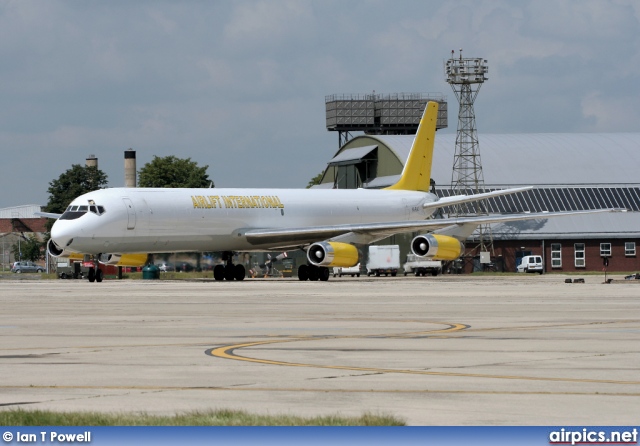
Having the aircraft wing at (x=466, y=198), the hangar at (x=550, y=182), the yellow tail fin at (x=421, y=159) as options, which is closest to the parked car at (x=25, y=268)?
the hangar at (x=550, y=182)

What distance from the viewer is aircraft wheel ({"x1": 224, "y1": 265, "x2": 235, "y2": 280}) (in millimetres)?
69125

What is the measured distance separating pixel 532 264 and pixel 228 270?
33312 mm

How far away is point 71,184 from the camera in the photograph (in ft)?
500

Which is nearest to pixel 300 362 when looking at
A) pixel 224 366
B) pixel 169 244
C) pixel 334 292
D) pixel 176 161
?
pixel 224 366

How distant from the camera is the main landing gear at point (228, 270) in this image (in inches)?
2717

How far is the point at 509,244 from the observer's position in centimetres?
10081

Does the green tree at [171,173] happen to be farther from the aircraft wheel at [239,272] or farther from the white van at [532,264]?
the aircraft wheel at [239,272]

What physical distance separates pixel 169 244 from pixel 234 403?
4876 cm

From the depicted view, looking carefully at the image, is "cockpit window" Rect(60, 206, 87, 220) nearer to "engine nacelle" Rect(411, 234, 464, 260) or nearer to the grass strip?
"engine nacelle" Rect(411, 234, 464, 260)

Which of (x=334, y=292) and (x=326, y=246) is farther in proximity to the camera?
(x=326, y=246)

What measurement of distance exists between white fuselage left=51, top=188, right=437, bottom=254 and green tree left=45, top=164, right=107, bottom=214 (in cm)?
8315

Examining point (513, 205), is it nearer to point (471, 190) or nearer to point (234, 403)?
point (471, 190)

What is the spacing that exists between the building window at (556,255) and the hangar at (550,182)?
0.08 metres

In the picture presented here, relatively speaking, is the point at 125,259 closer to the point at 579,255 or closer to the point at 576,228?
the point at 579,255
